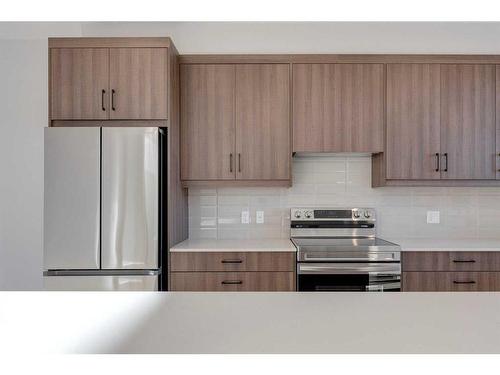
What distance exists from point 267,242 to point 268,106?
1015 millimetres

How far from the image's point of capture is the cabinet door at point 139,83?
8.72 feet

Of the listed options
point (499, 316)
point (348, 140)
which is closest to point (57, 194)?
point (348, 140)

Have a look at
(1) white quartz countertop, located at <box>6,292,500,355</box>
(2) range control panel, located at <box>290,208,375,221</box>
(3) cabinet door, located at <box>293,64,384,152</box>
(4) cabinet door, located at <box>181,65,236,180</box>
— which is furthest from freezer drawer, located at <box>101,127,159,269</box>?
(1) white quartz countertop, located at <box>6,292,500,355</box>

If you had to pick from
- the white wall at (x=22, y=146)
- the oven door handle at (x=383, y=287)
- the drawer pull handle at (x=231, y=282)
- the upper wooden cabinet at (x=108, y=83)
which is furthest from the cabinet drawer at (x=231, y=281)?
the white wall at (x=22, y=146)

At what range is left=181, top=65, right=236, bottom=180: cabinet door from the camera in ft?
9.64

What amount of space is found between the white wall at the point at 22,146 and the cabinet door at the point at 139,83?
38.5 inches

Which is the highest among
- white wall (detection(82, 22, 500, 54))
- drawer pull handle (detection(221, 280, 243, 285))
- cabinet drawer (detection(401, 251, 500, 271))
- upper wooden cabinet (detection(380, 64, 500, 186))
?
white wall (detection(82, 22, 500, 54))

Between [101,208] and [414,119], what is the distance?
7.52 ft

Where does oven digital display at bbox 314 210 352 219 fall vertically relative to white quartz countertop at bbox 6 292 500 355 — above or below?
below

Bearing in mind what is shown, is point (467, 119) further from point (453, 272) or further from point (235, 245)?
point (235, 245)

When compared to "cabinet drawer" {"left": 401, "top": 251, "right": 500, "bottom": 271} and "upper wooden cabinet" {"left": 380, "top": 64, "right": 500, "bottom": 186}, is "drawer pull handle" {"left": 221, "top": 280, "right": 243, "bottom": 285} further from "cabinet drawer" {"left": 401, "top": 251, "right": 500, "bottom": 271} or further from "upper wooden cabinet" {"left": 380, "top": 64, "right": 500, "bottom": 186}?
"upper wooden cabinet" {"left": 380, "top": 64, "right": 500, "bottom": 186}

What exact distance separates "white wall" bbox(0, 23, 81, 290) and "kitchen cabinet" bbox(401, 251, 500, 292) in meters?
2.90

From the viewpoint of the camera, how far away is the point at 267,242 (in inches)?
118
